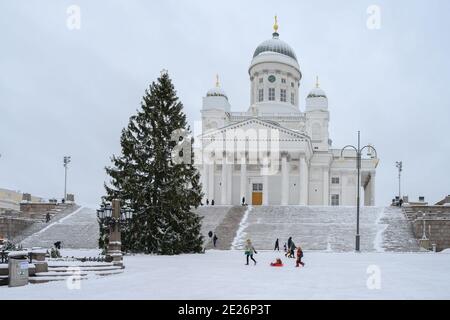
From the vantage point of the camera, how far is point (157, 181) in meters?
31.8

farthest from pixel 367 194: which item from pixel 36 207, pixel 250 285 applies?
pixel 250 285

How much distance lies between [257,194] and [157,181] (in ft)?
121

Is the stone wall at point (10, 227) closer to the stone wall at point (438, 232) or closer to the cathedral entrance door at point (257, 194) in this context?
the cathedral entrance door at point (257, 194)

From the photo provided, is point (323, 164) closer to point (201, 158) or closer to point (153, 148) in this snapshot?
point (201, 158)

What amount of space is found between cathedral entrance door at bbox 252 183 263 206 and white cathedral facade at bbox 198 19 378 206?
119 millimetres

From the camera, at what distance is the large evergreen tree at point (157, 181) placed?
30.6 metres

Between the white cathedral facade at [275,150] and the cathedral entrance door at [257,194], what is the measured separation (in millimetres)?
119

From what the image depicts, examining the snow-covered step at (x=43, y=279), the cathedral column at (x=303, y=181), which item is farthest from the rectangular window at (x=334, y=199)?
the snow-covered step at (x=43, y=279)

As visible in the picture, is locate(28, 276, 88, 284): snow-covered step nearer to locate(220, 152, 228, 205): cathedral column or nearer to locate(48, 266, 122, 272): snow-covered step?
locate(48, 266, 122, 272): snow-covered step

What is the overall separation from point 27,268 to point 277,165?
51.4 meters

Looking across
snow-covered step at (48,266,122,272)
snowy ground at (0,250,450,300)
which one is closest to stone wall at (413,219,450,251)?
snowy ground at (0,250,450,300)

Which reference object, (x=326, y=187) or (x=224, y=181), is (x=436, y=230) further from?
(x=224, y=181)

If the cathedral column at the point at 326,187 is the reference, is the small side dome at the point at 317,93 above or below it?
above
